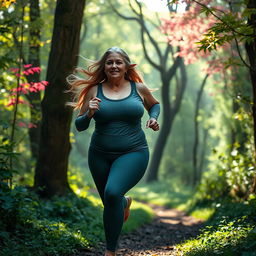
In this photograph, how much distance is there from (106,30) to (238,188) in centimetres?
2979

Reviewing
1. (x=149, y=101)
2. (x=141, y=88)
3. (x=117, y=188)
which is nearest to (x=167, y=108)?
(x=149, y=101)

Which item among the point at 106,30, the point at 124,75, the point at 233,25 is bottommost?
the point at 124,75

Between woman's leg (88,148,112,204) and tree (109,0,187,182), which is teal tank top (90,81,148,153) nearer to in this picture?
woman's leg (88,148,112,204)

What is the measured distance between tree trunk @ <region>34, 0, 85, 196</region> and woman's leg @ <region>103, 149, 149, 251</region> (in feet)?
10.8

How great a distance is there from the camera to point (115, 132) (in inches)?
175

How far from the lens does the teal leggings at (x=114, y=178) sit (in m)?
4.18

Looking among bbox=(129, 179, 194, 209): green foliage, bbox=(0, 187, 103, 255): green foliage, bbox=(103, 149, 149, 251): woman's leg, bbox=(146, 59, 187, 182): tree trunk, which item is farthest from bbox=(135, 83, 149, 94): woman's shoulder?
bbox=(146, 59, 187, 182): tree trunk

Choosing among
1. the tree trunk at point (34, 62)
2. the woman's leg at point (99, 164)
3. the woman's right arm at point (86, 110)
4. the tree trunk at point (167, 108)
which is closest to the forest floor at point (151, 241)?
the woman's leg at point (99, 164)

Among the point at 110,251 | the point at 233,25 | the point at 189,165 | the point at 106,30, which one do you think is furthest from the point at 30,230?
the point at 106,30

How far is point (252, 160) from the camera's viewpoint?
28.6ft

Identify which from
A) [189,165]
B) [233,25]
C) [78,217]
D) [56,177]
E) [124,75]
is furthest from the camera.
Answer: [189,165]

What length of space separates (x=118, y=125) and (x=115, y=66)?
725 mm

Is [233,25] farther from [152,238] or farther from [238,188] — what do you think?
[238,188]

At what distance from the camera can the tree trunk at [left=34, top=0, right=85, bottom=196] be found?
7.29 meters
